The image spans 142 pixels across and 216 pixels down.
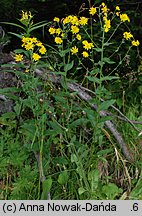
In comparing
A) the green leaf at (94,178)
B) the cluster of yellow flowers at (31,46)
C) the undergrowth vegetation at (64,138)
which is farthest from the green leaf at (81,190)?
the cluster of yellow flowers at (31,46)

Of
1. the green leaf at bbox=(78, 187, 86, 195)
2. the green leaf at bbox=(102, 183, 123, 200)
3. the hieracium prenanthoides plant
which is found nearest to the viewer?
the hieracium prenanthoides plant

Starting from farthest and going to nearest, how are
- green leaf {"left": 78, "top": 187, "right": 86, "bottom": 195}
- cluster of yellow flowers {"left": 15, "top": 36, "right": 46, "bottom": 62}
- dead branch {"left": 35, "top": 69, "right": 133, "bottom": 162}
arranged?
dead branch {"left": 35, "top": 69, "right": 133, "bottom": 162} < green leaf {"left": 78, "top": 187, "right": 86, "bottom": 195} < cluster of yellow flowers {"left": 15, "top": 36, "right": 46, "bottom": 62}

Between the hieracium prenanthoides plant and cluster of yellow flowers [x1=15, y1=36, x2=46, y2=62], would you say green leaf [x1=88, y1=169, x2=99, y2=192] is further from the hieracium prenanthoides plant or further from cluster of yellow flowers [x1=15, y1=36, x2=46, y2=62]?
cluster of yellow flowers [x1=15, y1=36, x2=46, y2=62]

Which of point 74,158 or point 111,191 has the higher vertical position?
point 74,158

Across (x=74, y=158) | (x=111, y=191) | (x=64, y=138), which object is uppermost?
(x=64, y=138)

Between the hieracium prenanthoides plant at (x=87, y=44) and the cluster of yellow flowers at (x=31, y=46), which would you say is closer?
the cluster of yellow flowers at (x=31, y=46)

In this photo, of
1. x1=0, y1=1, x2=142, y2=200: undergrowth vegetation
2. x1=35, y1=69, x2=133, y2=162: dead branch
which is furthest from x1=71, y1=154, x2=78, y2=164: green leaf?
x1=35, y1=69, x2=133, y2=162: dead branch

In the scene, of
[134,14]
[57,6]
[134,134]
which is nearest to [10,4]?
[57,6]

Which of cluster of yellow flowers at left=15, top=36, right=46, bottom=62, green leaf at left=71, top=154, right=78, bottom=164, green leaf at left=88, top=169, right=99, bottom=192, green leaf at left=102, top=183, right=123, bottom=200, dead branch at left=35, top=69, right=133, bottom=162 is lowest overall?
green leaf at left=102, top=183, right=123, bottom=200

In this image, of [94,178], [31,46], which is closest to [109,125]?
[94,178]

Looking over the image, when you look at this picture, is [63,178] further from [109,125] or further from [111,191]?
[109,125]

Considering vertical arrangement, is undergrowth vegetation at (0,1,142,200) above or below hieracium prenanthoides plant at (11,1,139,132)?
below

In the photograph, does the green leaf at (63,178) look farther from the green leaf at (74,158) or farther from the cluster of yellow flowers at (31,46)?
the cluster of yellow flowers at (31,46)

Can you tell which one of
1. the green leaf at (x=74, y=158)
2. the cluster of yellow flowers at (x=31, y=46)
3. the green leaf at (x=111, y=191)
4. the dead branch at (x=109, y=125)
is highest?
the cluster of yellow flowers at (x=31, y=46)
